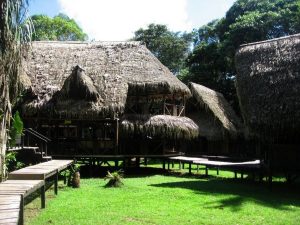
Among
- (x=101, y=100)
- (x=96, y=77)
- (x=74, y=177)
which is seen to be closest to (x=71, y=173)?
(x=74, y=177)

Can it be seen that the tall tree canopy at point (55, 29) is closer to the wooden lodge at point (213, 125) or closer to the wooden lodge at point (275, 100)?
the wooden lodge at point (213, 125)

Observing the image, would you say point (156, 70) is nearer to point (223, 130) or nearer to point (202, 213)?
point (223, 130)

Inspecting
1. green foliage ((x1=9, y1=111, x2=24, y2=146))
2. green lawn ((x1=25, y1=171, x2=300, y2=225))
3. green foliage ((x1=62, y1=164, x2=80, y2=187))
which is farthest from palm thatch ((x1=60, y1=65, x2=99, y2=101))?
green lawn ((x1=25, y1=171, x2=300, y2=225))

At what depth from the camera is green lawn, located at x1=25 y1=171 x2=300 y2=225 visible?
8.08 metres

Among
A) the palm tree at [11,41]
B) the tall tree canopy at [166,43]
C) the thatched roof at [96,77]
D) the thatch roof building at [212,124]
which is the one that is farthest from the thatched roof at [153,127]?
the tall tree canopy at [166,43]

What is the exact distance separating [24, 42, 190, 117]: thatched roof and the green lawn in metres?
4.96

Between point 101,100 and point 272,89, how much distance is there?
738cm

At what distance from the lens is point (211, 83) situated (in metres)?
33.0

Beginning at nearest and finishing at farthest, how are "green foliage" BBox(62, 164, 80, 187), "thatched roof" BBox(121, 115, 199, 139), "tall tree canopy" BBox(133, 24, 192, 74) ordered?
"green foliage" BBox(62, 164, 80, 187)
"thatched roof" BBox(121, 115, 199, 139)
"tall tree canopy" BBox(133, 24, 192, 74)

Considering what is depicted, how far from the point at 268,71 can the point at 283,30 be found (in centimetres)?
1655

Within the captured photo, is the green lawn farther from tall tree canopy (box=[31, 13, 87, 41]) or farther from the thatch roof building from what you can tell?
tall tree canopy (box=[31, 13, 87, 41])

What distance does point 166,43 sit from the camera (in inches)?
1505

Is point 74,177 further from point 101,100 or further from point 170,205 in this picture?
point 101,100

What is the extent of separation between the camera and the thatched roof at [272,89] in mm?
12633
